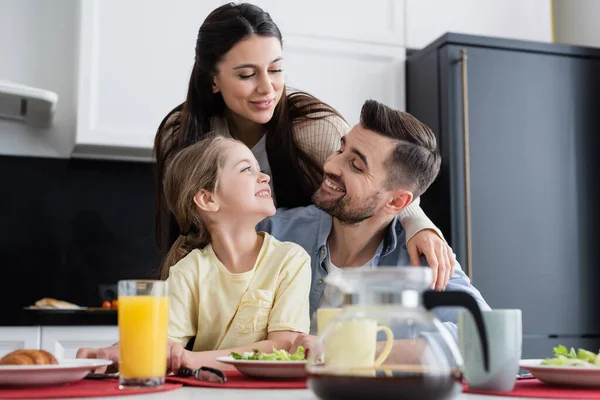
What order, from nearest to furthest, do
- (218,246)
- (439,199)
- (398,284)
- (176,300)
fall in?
1. (398,284)
2. (176,300)
3. (218,246)
4. (439,199)

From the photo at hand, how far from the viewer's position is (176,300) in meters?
1.57

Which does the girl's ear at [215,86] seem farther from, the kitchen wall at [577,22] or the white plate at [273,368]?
the kitchen wall at [577,22]

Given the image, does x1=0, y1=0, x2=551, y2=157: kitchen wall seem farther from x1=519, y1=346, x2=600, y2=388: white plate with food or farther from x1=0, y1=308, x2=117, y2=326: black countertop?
Result: x1=519, y1=346, x2=600, y2=388: white plate with food

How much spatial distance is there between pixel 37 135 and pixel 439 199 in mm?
1697

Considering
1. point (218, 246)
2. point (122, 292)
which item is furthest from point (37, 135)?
point (122, 292)

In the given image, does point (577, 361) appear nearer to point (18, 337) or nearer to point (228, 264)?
point (228, 264)

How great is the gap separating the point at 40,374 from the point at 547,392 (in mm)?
640

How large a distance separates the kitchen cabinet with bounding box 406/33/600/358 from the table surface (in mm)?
2124

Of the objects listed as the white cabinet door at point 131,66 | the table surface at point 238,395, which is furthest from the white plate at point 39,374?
the white cabinet door at point 131,66

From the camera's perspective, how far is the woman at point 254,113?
6.99ft

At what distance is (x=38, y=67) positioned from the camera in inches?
132

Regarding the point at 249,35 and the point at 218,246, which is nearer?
the point at 218,246

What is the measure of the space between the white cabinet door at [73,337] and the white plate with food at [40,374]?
1805 mm

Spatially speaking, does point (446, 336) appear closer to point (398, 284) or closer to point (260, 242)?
point (398, 284)
